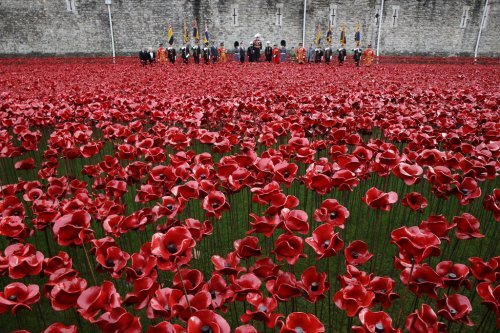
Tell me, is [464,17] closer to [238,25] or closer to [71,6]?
[238,25]

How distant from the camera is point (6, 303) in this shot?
1.35 m

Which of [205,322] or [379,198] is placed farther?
[379,198]

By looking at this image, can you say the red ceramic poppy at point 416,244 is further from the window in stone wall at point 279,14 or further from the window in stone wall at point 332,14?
the window in stone wall at point 332,14

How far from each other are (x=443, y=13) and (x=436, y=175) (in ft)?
123

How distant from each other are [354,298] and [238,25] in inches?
1314

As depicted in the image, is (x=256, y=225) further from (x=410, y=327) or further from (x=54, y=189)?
(x=54, y=189)

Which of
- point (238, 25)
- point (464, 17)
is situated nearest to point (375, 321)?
point (238, 25)

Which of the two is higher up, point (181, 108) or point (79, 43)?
point (79, 43)

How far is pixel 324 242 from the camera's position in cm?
166

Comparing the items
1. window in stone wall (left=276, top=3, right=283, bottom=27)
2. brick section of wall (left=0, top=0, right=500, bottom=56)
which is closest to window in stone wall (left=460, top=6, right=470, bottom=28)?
brick section of wall (left=0, top=0, right=500, bottom=56)

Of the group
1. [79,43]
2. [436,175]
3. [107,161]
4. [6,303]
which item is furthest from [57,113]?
[79,43]

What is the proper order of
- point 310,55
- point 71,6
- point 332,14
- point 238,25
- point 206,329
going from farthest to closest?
point 332,14 < point 238,25 < point 71,6 < point 310,55 < point 206,329

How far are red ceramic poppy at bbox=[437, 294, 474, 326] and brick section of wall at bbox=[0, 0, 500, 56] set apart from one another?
3316 cm

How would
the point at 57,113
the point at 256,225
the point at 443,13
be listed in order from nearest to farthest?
the point at 256,225, the point at 57,113, the point at 443,13
